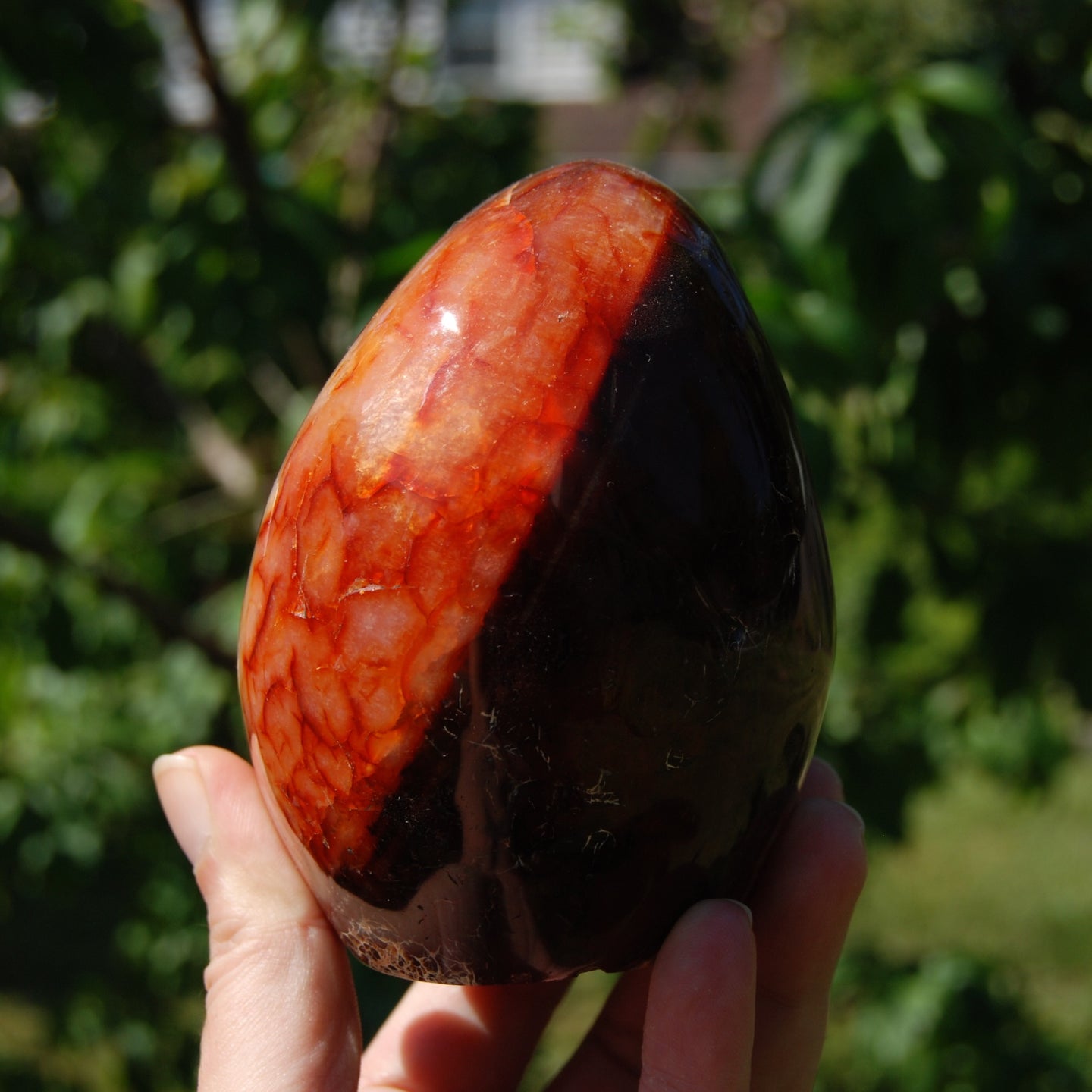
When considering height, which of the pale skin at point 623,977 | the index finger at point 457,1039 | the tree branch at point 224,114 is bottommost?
the index finger at point 457,1039

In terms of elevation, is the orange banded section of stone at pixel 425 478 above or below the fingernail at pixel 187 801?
above

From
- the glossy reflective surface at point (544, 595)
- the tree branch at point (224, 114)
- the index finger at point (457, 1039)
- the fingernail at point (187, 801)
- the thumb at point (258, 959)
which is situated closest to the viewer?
the glossy reflective surface at point (544, 595)

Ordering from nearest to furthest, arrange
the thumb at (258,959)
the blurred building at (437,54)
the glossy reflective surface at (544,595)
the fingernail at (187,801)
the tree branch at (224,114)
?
the glossy reflective surface at (544,595) → the thumb at (258,959) → the fingernail at (187,801) → the tree branch at (224,114) → the blurred building at (437,54)

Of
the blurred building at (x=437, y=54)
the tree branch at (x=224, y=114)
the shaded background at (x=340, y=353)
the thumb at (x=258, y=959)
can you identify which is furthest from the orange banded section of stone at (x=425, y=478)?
the blurred building at (x=437, y=54)

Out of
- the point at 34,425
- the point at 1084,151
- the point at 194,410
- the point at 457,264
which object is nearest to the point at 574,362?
the point at 457,264

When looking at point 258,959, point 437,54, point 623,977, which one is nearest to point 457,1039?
point 623,977

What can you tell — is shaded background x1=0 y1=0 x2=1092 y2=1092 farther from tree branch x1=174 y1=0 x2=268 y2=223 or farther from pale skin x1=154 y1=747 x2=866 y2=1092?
pale skin x1=154 y1=747 x2=866 y2=1092

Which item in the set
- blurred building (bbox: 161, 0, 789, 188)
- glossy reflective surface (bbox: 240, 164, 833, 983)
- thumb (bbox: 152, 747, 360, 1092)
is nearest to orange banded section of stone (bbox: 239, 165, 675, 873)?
glossy reflective surface (bbox: 240, 164, 833, 983)

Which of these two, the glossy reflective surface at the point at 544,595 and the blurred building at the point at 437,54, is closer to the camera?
the glossy reflective surface at the point at 544,595

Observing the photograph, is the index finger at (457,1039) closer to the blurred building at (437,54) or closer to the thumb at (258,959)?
the thumb at (258,959)
